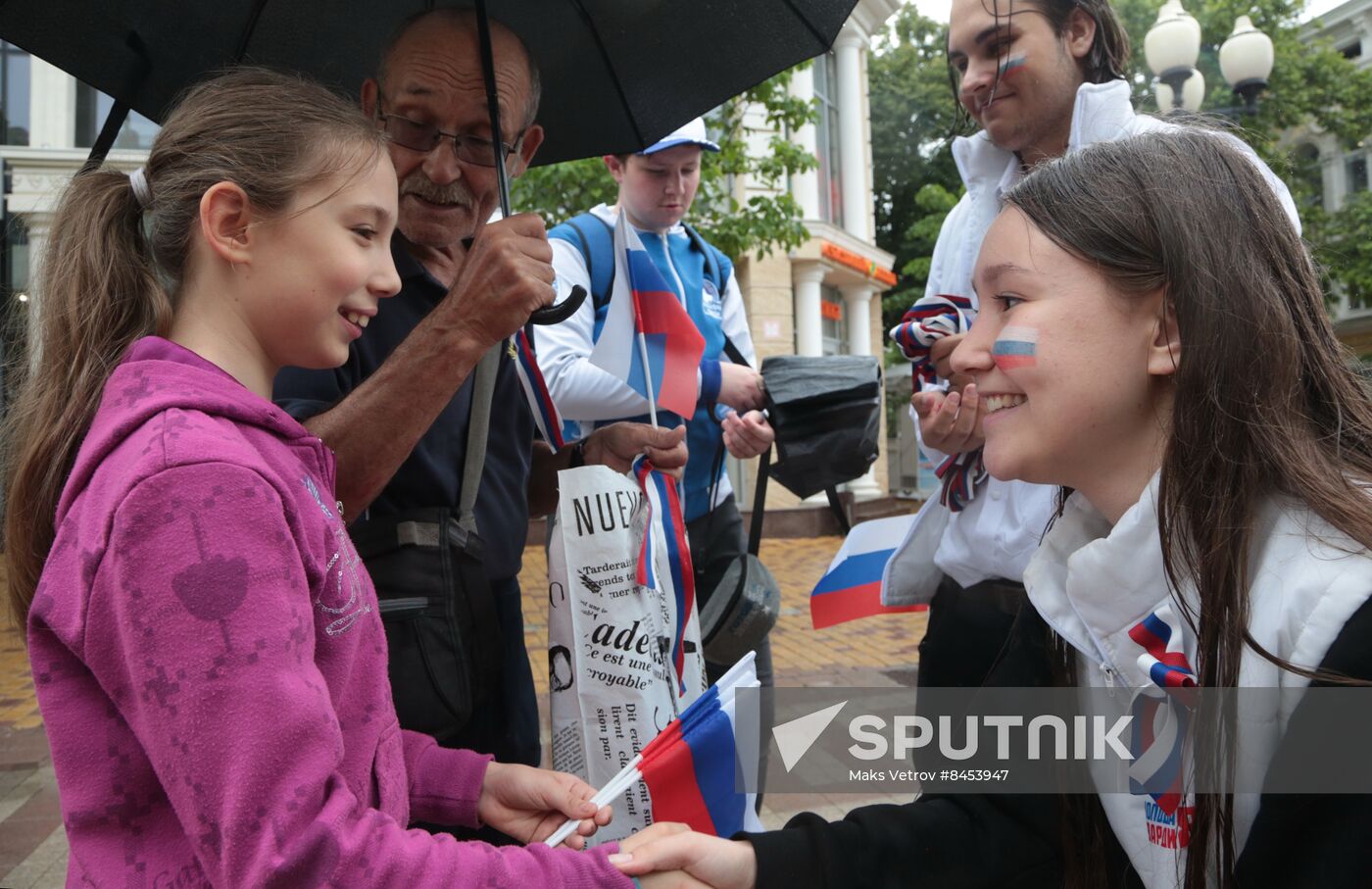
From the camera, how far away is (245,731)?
95 centimetres

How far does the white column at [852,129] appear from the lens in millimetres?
17766

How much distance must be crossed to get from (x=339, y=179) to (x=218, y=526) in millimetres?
548

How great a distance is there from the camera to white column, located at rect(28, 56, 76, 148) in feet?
48.0

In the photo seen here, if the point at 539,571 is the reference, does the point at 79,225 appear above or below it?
above

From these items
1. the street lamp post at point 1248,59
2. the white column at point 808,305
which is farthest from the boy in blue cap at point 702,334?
the white column at point 808,305

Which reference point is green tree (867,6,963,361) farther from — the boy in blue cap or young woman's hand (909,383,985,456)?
young woman's hand (909,383,985,456)

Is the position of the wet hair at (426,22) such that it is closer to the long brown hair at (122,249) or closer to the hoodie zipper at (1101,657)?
the long brown hair at (122,249)

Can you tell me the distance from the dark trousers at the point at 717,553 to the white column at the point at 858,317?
1674cm

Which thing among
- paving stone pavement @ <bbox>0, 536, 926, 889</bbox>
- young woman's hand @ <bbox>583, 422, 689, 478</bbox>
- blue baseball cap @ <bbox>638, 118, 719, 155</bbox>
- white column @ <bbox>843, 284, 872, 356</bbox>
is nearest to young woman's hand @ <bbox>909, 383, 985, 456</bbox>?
young woman's hand @ <bbox>583, 422, 689, 478</bbox>

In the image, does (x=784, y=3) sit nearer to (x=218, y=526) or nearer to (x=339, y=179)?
(x=339, y=179)

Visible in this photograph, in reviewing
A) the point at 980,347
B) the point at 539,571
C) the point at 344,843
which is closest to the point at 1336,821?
the point at 980,347

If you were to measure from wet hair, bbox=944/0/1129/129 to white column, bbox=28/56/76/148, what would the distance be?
1611 centimetres

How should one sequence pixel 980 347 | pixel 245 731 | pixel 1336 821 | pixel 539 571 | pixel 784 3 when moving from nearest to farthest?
pixel 245 731 → pixel 1336 821 → pixel 980 347 → pixel 784 3 → pixel 539 571

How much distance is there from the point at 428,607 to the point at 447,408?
0.38 m
